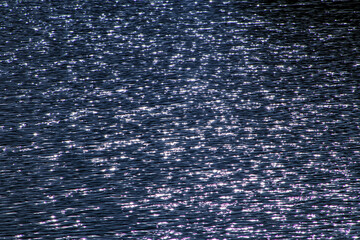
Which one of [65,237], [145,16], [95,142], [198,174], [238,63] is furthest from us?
[145,16]

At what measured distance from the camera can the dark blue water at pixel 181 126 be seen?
1421cm

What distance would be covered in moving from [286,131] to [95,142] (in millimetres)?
5547

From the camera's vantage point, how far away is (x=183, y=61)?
25.2m

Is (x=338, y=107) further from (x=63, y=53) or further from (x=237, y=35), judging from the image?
(x=63, y=53)

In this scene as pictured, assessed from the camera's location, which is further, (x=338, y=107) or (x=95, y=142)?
(x=338, y=107)

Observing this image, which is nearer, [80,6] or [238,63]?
[238,63]

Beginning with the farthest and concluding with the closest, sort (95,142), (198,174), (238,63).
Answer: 1. (238,63)
2. (95,142)
3. (198,174)

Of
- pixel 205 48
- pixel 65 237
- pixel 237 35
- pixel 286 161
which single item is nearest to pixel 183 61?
pixel 205 48

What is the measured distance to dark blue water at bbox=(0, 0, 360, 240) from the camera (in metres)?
14.2

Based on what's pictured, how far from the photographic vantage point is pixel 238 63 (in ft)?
80.9

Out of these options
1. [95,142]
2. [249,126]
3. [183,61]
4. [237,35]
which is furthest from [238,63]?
A: [95,142]

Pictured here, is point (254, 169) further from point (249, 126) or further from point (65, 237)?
point (65, 237)

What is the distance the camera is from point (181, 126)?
1914 cm

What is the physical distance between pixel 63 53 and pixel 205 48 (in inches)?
232
